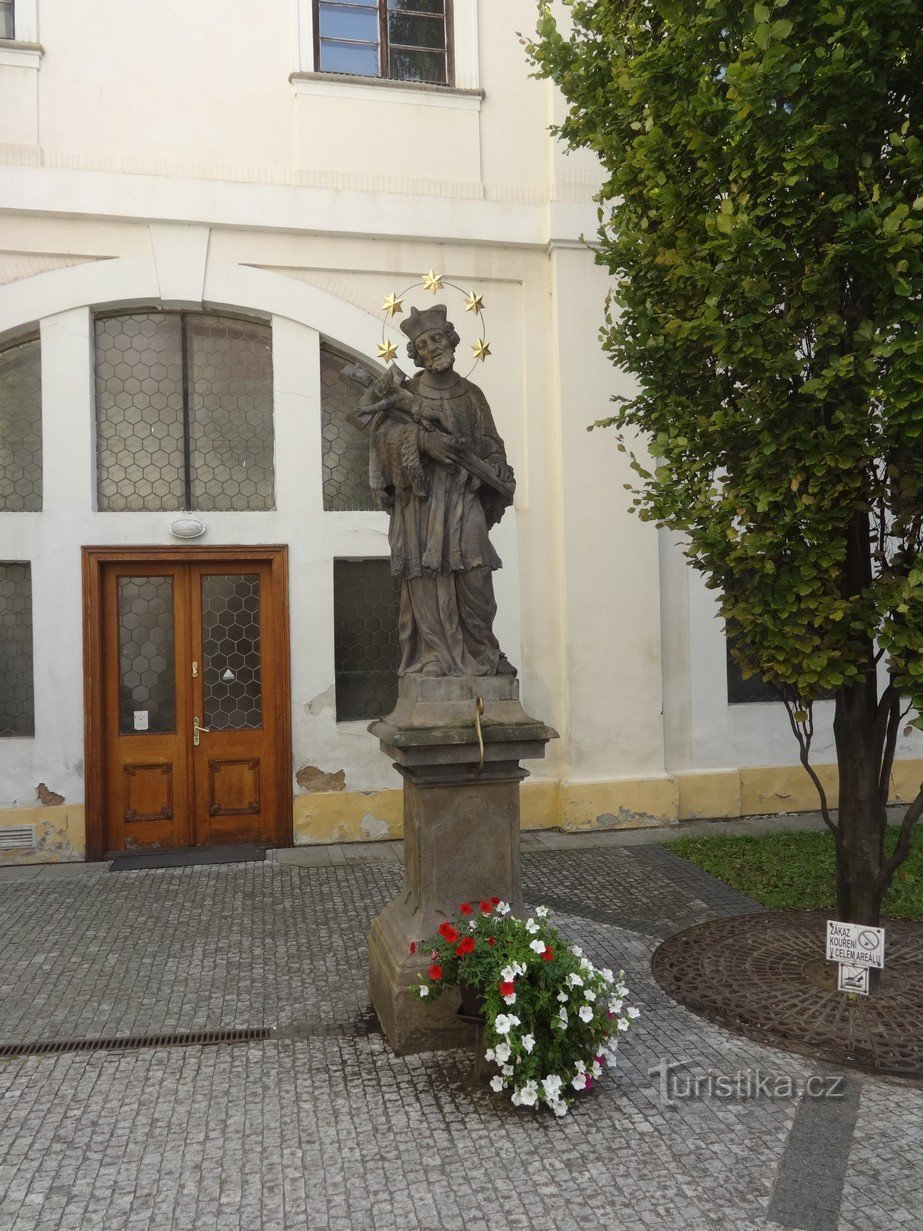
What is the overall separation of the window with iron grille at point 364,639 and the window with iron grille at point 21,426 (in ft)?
8.54

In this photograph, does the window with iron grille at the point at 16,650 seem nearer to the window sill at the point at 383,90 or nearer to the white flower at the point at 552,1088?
the window sill at the point at 383,90

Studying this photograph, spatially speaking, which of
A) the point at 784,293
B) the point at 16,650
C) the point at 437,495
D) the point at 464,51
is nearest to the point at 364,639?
the point at 16,650

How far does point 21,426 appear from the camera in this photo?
7762mm

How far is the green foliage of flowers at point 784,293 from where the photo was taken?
3816 mm

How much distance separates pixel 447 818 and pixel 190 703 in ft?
13.8

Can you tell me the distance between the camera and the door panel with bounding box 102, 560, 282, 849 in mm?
7820

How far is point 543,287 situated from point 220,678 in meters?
4.52

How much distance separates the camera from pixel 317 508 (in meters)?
8.05

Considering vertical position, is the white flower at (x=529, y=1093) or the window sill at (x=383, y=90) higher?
the window sill at (x=383, y=90)

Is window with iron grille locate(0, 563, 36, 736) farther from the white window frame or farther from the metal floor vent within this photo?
the white window frame

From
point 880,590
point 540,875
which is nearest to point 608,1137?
point 880,590

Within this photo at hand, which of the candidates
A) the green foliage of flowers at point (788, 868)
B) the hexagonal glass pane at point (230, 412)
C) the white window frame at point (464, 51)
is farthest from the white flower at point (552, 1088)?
the white window frame at point (464, 51)

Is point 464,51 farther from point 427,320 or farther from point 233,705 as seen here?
point 233,705

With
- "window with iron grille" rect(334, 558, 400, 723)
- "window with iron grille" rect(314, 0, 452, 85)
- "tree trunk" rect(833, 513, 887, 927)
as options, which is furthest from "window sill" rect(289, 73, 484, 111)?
"tree trunk" rect(833, 513, 887, 927)
